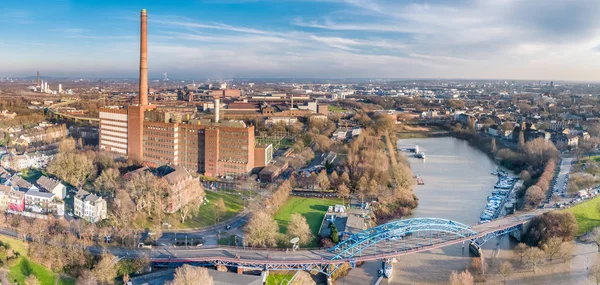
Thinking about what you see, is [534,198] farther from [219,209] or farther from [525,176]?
[219,209]

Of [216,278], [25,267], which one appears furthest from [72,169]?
[216,278]

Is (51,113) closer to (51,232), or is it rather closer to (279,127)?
(279,127)

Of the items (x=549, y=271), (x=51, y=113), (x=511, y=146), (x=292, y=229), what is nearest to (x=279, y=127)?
(x=511, y=146)

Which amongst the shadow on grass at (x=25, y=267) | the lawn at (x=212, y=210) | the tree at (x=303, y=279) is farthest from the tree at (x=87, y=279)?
the tree at (x=303, y=279)

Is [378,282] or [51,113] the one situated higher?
[51,113]

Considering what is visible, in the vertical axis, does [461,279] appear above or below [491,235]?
below
